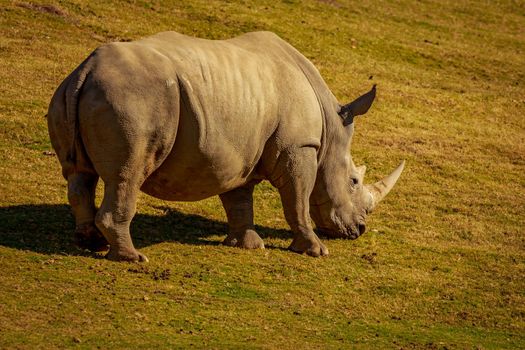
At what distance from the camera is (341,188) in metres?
15.6

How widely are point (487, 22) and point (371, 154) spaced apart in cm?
1367

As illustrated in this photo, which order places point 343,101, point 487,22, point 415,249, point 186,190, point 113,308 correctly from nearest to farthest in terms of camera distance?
point 113,308
point 186,190
point 415,249
point 343,101
point 487,22

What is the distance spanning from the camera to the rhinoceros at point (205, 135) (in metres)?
12.6

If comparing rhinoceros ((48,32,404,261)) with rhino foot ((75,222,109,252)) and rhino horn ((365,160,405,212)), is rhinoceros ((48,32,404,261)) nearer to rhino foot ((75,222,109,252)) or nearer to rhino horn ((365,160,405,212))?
rhino foot ((75,222,109,252))

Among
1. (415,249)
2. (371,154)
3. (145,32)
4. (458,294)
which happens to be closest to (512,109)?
(371,154)

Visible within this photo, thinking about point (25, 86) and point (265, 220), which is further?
point (25, 86)

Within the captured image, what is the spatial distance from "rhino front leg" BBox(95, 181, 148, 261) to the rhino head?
127 inches

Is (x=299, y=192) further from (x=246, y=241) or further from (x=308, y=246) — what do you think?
(x=246, y=241)

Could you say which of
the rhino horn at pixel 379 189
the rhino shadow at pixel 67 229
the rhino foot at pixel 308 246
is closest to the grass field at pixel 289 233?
the rhino shadow at pixel 67 229

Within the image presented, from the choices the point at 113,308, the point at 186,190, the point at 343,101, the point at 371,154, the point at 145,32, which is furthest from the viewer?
the point at 145,32

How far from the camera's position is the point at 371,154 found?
20688 mm

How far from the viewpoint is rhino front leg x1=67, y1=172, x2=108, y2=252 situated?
1302 cm

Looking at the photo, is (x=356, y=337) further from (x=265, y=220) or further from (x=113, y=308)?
(x=265, y=220)

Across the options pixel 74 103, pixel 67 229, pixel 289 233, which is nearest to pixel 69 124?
pixel 74 103
